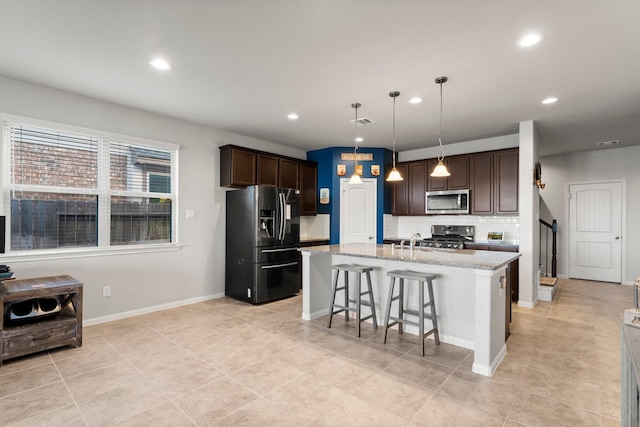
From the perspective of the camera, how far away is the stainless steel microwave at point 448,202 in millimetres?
5426

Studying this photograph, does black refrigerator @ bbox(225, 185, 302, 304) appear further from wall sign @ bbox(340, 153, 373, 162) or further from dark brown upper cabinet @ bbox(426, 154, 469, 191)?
dark brown upper cabinet @ bbox(426, 154, 469, 191)

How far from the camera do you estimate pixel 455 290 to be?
3.17m

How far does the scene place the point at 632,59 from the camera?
2.69 meters

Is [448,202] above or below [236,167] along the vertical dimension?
below

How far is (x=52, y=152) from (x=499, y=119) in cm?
550

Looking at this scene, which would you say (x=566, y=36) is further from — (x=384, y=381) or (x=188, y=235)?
(x=188, y=235)

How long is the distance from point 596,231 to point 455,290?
209 inches

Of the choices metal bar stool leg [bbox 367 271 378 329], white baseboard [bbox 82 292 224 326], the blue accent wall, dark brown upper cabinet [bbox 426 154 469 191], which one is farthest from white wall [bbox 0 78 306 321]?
dark brown upper cabinet [bbox 426 154 469 191]

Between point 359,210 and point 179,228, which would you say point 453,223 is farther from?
point 179,228

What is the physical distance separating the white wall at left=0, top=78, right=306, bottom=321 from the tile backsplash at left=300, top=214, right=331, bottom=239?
176 centimetres

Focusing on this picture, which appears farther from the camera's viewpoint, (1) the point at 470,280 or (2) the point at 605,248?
(2) the point at 605,248

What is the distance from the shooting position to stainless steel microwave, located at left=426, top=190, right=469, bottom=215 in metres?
5.43

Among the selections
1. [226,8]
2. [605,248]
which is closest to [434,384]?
[226,8]

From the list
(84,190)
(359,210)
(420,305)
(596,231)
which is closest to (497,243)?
(359,210)
